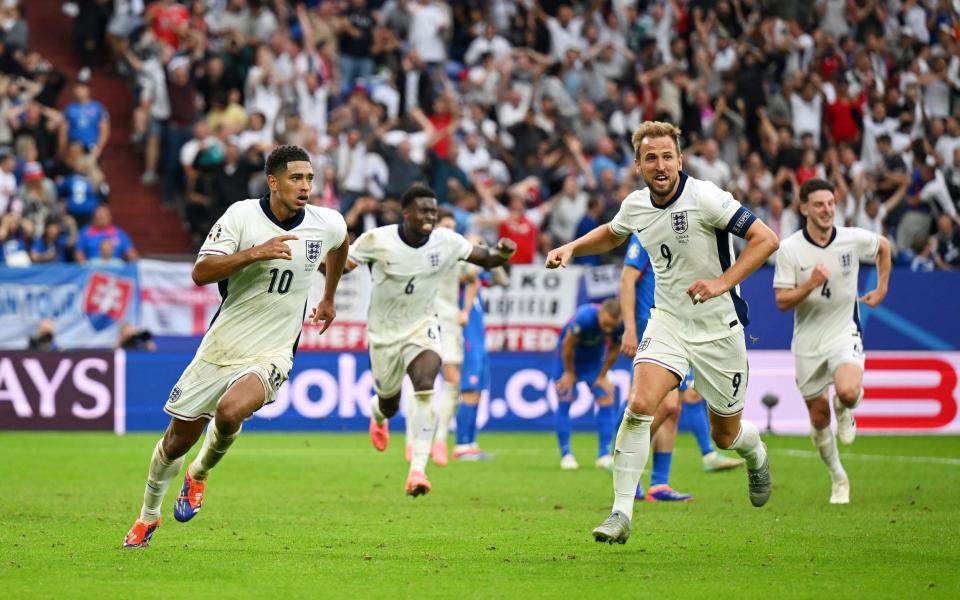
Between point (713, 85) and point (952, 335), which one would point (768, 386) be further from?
point (713, 85)

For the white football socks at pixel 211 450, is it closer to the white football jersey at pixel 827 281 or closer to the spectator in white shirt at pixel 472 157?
the white football jersey at pixel 827 281

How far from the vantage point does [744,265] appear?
29.9 feet

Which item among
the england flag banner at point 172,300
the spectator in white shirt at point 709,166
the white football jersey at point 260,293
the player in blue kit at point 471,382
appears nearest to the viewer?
the white football jersey at point 260,293

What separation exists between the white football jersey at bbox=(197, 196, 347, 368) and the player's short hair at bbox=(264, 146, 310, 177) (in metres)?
0.25

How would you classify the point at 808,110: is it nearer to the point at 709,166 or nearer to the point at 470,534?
the point at 709,166

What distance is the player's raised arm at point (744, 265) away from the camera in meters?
8.91

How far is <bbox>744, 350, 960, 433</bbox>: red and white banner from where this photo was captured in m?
20.6

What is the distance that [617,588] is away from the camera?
25.7 feet

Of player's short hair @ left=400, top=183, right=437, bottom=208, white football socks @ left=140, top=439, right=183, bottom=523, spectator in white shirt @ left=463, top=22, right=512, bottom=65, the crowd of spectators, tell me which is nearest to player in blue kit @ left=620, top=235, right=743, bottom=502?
player's short hair @ left=400, top=183, right=437, bottom=208

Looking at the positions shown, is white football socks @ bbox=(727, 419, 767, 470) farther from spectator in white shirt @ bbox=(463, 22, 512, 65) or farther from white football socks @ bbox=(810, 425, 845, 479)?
Result: spectator in white shirt @ bbox=(463, 22, 512, 65)

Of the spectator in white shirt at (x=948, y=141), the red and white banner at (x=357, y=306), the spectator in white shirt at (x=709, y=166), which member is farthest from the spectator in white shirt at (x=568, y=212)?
the spectator in white shirt at (x=948, y=141)

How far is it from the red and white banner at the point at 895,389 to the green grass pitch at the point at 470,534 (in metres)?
3.65

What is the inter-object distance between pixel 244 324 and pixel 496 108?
17105 millimetres

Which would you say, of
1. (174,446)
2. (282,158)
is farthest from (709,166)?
(174,446)
